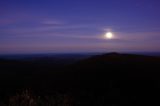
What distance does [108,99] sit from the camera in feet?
51.2

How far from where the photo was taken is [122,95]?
1727 cm

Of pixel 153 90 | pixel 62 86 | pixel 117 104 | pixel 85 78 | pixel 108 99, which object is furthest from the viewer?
pixel 85 78

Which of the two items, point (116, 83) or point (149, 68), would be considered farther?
point (149, 68)

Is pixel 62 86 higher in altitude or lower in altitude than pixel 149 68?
lower

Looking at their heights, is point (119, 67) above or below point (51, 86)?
above

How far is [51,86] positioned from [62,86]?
1.39 m

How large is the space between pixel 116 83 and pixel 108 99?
5.67 m

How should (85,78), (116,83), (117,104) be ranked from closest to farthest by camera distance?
(117,104) < (116,83) < (85,78)

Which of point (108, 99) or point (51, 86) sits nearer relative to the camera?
point (108, 99)

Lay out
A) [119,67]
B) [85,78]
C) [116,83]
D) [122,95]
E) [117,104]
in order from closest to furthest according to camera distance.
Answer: [117,104]
[122,95]
[116,83]
[85,78]
[119,67]

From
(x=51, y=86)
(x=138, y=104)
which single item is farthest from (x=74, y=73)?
(x=138, y=104)

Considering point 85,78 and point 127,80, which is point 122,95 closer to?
point 127,80

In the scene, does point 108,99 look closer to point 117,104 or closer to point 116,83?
point 117,104

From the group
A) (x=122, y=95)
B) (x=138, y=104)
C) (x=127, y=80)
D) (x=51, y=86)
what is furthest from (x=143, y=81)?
(x=51, y=86)
